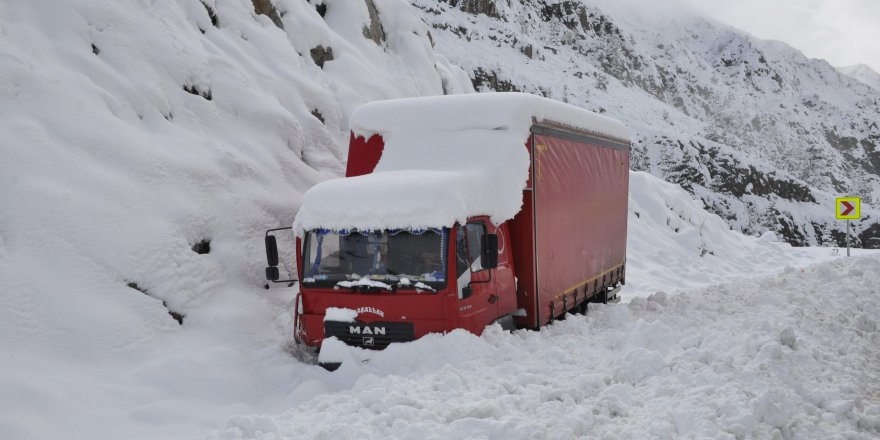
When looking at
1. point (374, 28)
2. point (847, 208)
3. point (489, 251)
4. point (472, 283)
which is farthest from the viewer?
point (847, 208)

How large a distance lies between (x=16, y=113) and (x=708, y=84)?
454ft

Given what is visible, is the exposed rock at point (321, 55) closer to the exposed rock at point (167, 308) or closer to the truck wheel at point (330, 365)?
the exposed rock at point (167, 308)

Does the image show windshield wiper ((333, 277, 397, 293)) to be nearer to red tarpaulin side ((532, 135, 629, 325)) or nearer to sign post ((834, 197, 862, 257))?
red tarpaulin side ((532, 135, 629, 325))

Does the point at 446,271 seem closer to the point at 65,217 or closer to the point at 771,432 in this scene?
the point at 771,432

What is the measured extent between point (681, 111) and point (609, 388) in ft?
339

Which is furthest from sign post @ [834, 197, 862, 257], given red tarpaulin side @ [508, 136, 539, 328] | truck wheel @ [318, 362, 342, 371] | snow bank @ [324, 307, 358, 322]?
truck wheel @ [318, 362, 342, 371]

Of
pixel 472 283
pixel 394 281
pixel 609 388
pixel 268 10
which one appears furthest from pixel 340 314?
pixel 268 10

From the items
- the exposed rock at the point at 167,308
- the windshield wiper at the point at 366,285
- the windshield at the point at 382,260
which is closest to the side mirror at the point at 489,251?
the windshield at the point at 382,260

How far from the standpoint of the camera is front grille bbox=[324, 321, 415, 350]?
778 centimetres

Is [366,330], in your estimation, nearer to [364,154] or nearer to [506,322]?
[506,322]

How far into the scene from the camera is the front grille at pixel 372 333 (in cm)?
778

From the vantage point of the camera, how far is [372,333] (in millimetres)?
7832

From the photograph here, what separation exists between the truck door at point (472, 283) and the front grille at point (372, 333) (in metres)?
0.64

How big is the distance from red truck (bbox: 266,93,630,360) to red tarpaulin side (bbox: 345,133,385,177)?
0.06 ft
